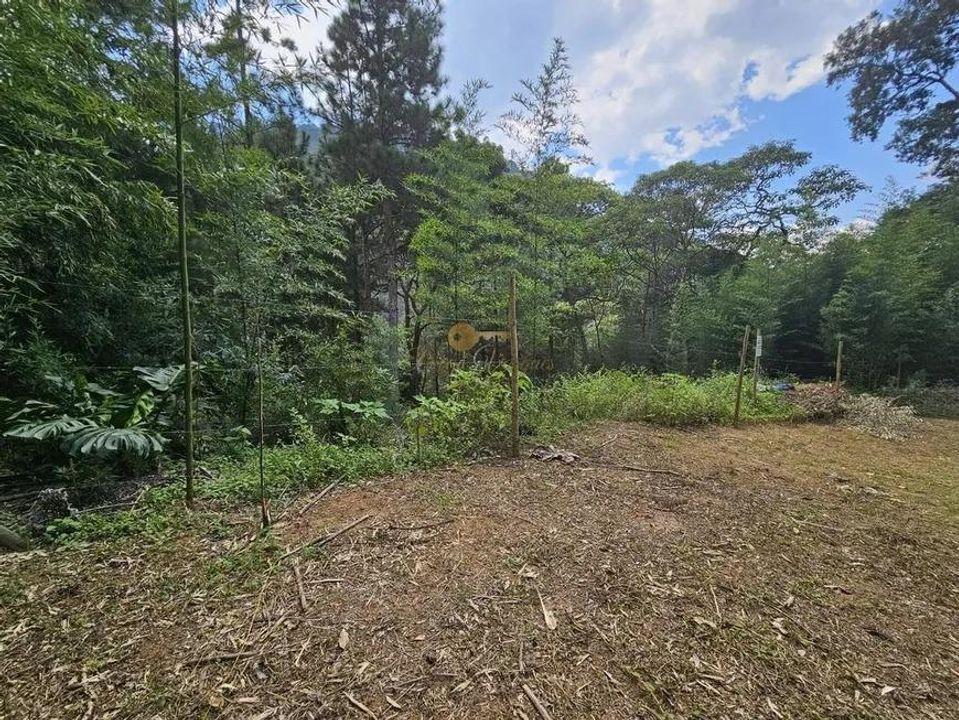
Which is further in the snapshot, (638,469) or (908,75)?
(908,75)

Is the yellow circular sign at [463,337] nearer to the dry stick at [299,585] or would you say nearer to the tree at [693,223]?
the dry stick at [299,585]

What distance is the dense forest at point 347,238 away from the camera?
1.91 metres

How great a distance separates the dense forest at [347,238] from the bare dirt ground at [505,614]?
810mm

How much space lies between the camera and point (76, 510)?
1.83 metres

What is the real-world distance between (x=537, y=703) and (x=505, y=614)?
0.32 m

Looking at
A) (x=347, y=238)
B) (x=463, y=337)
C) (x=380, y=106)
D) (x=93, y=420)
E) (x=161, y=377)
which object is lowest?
(x=93, y=420)

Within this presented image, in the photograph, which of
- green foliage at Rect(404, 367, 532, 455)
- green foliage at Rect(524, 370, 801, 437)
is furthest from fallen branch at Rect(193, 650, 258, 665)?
green foliage at Rect(524, 370, 801, 437)

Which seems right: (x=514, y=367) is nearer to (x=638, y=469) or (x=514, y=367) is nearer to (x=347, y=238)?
(x=638, y=469)

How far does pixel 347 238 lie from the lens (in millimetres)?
5895

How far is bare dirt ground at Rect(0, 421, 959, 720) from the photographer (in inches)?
40.0

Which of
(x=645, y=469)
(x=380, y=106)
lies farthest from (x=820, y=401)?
(x=380, y=106)

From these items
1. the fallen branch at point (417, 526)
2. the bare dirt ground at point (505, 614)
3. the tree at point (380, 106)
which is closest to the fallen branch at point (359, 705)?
the bare dirt ground at point (505, 614)

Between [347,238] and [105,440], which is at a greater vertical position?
[347,238]

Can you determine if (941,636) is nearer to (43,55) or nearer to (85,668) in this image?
(85,668)
